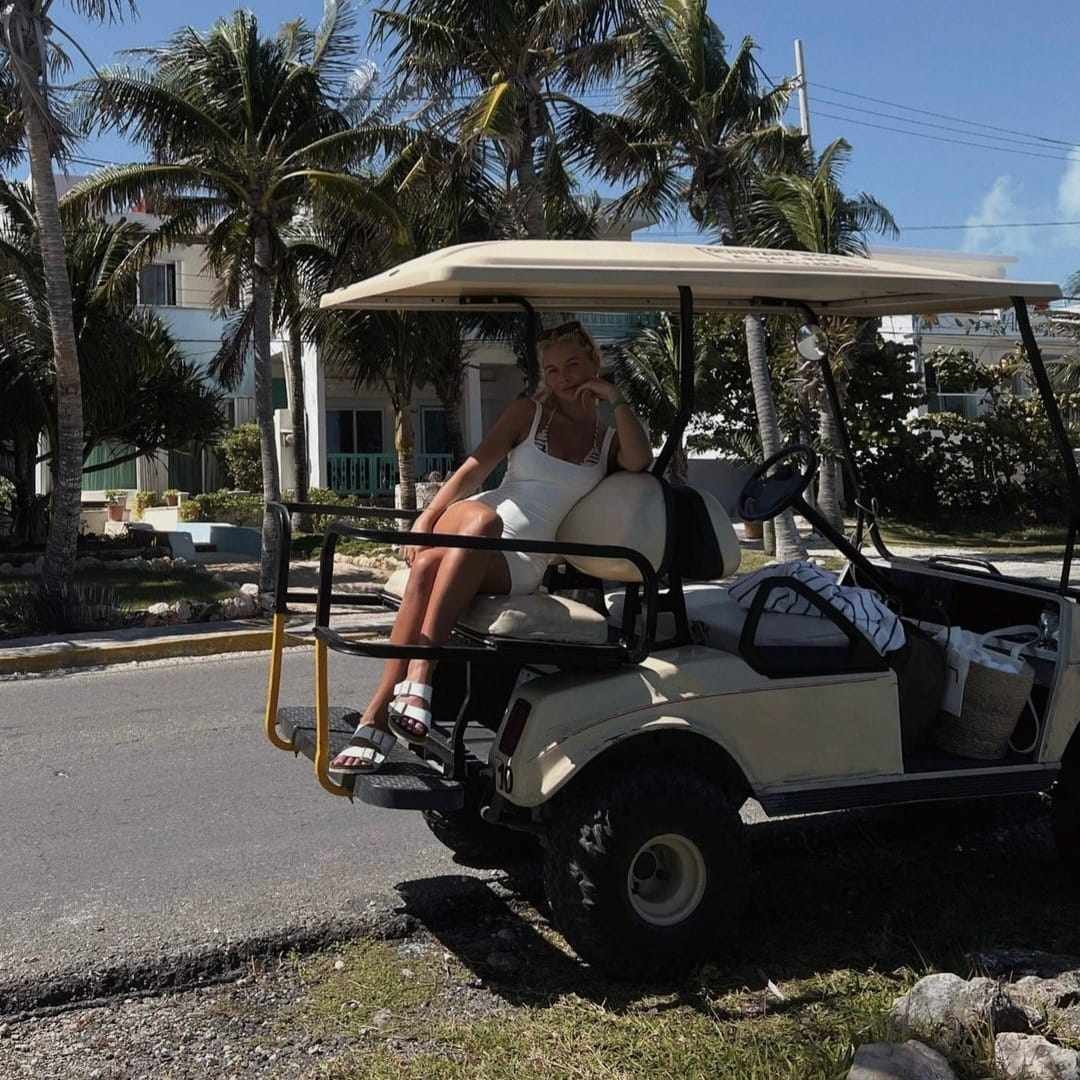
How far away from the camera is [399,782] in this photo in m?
4.00

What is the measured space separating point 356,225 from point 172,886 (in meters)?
13.1

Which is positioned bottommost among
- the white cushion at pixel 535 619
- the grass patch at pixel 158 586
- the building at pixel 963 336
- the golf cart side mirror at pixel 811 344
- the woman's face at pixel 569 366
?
the grass patch at pixel 158 586

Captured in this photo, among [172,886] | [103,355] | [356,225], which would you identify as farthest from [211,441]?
[172,886]

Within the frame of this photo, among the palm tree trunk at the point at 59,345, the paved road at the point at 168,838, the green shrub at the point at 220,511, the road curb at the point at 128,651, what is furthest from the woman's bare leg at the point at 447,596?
the green shrub at the point at 220,511

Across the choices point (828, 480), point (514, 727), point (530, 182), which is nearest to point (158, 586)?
point (530, 182)

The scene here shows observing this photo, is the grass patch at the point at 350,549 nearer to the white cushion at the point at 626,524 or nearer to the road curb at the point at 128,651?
the road curb at the point at 128,651

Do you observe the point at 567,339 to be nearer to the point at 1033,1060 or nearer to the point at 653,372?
the point at 1033,1060

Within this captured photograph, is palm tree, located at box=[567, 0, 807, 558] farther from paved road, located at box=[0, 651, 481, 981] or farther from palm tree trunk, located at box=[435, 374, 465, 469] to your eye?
paved road, located at box=[0, 651, 481, 981]

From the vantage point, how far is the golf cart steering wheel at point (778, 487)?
464 cm

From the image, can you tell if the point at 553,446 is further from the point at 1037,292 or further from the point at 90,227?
the point at 90,227

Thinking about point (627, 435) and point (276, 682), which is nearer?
point (276, 682)

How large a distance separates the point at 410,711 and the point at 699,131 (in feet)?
52.7

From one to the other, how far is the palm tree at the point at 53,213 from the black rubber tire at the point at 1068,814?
406 inches

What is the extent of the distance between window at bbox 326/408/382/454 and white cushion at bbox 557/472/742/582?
28433 millimetres
